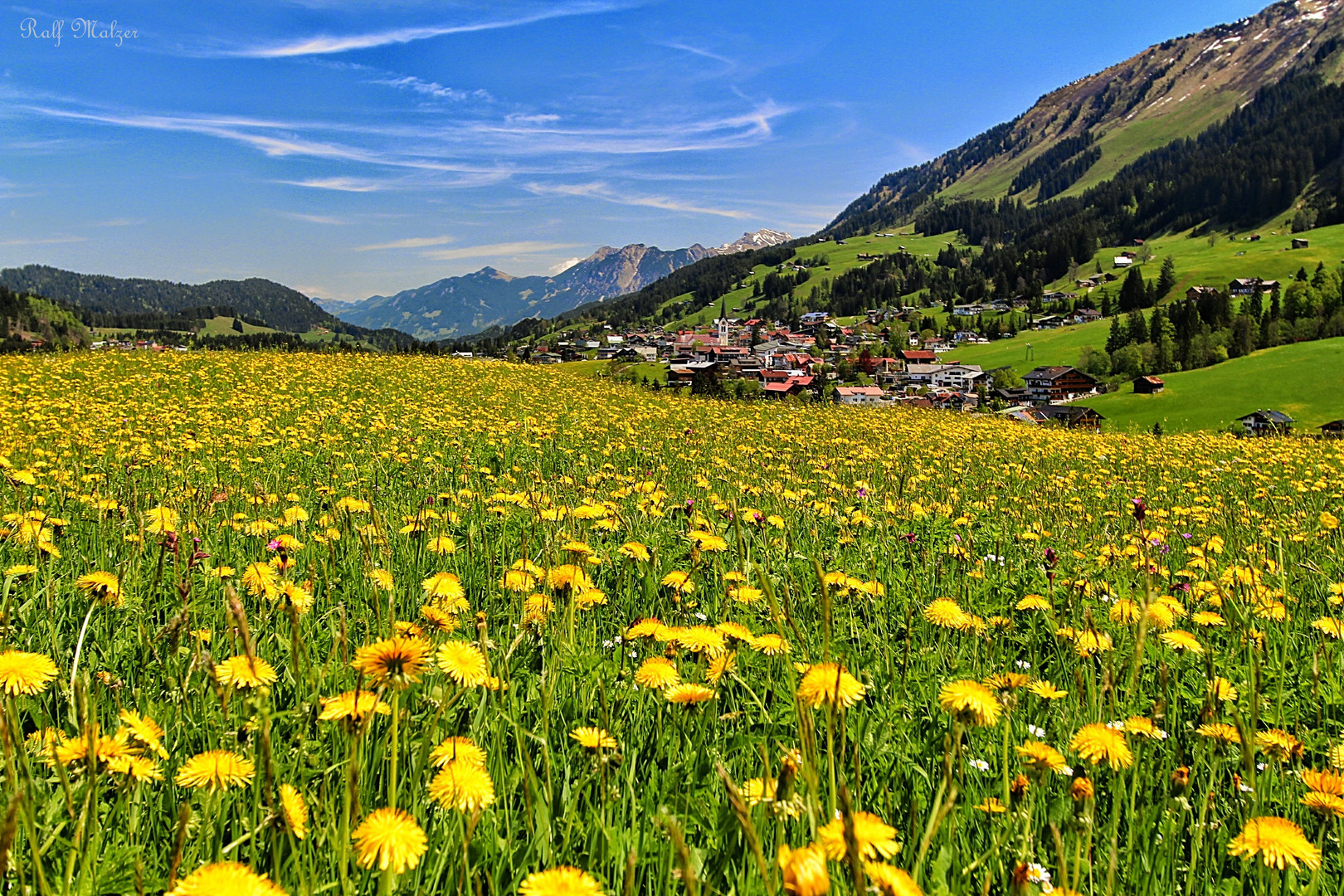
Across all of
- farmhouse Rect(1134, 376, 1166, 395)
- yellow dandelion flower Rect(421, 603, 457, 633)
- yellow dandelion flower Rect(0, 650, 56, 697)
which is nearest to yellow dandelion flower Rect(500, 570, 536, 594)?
yellow dandelion flower Rect(421, 603, 457, 633)

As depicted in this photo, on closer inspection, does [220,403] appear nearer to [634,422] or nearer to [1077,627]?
[634,422]

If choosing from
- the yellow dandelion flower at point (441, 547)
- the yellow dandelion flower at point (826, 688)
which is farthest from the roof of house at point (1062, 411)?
the yellow dandelion flower at point (826, 688)

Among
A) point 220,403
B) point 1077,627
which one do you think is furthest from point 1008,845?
point 220,403

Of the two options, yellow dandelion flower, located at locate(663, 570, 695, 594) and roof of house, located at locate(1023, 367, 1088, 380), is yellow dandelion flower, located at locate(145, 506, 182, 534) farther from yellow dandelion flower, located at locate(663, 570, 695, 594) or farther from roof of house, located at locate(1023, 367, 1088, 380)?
roof of house, located at locate(1023, 367, 1088, 380)

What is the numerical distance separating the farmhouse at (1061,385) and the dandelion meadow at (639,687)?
103045 millimetres

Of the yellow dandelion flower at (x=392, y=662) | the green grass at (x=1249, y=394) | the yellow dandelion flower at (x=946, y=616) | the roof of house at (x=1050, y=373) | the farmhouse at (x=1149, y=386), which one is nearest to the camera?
the yellow dandelion flower at (x=392, y=662)

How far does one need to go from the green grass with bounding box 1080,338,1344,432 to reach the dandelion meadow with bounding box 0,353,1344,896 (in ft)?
158

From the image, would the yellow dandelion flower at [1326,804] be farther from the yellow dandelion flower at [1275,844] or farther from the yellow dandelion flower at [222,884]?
the yellow dandelion flower at [222,884]

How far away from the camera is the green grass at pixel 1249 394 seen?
48875mm

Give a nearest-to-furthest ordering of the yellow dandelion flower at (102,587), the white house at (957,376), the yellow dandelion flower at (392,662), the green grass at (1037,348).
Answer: the yellow dandelion flower at (392,662)
the yellow dandelion flower at (102,587)
the green grass at (1037,348)
the white house at (957,376)

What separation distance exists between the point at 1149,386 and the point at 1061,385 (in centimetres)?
3201

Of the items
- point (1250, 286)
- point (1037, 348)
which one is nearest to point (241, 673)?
point (1037, 348)

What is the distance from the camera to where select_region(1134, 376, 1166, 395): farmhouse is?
66.6 m

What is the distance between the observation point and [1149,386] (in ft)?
226
